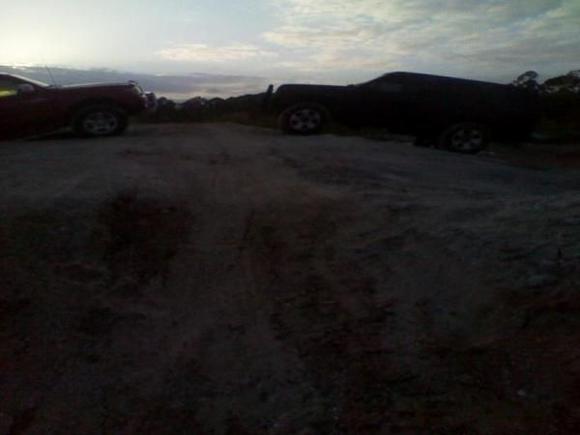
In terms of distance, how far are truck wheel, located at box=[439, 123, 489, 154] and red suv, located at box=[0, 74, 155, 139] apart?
20.6 feet

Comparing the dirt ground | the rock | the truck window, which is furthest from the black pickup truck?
the rock

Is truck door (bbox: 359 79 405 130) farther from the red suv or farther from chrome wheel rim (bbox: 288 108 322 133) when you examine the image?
the red suv

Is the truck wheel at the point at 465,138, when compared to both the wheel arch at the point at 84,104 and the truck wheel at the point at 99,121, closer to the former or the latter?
the truck wheel at the point at 99,121

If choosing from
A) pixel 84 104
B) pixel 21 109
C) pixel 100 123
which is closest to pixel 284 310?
pixel 100 123

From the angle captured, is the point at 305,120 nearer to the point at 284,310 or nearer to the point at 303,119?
the point at 303,119

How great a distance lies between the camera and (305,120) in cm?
1266

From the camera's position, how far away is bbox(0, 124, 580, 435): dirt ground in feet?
10.5

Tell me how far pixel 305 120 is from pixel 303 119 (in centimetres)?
5

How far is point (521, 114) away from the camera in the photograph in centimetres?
1230

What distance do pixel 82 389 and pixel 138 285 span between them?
1.30 m

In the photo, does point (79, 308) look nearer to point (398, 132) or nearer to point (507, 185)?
point (507, 185)

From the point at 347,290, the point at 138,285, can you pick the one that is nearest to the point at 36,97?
the point at 138,285

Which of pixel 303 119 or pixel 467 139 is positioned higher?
pixel 303 119

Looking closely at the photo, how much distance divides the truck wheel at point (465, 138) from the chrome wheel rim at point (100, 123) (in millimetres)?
6666
